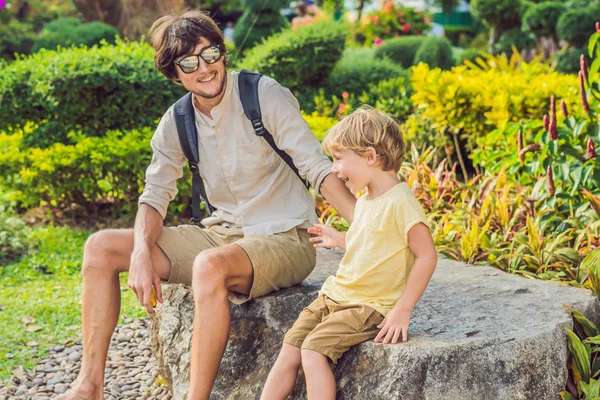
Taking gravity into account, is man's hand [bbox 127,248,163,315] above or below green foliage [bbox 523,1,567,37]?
above

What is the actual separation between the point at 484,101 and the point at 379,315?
3.76 m

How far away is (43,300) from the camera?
16.7ft

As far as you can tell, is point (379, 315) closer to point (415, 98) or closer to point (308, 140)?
point (308, 140)

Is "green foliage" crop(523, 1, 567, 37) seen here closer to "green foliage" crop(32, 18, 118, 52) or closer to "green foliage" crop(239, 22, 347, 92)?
"green foliage" crop(239, 22, 347, 92)

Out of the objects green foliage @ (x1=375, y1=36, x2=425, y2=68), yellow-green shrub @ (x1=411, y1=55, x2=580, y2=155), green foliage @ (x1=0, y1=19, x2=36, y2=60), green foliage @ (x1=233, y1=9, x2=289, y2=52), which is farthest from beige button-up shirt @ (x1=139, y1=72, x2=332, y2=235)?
green foliage @ (x1=0, y1=19, x2=36, y2=60)

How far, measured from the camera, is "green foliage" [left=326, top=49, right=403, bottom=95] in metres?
8.23

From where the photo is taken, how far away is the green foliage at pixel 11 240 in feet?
19.7

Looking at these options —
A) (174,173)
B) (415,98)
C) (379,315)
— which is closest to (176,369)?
(174,173)

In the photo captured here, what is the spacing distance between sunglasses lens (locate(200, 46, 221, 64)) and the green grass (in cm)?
194

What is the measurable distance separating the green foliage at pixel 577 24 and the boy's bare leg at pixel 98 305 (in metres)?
9.24

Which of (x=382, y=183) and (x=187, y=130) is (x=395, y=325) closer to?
(x=382, y=183)

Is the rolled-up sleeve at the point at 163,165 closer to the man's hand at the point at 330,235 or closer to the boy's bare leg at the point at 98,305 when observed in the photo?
the boy's bare leg at the point at 98,305

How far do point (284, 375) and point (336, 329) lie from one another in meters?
0.26

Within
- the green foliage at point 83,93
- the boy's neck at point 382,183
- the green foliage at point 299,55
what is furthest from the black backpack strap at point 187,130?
the green foliage at point 299,55
